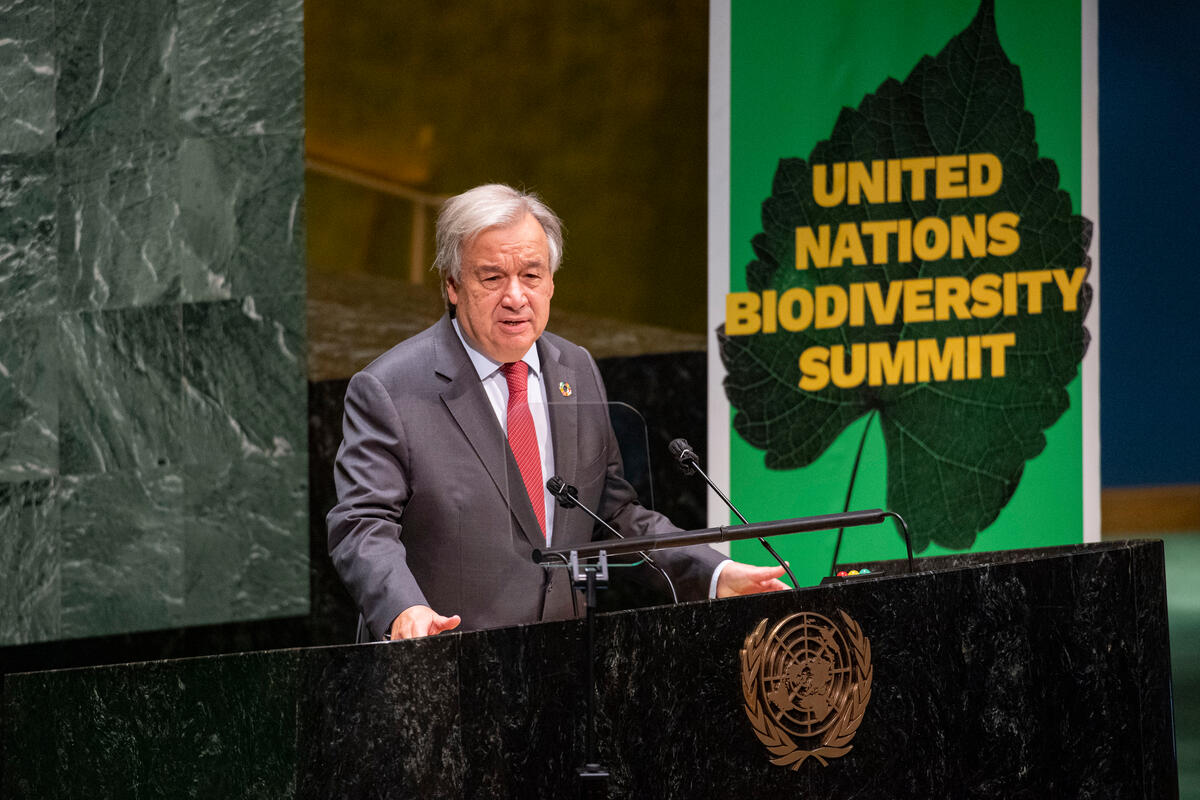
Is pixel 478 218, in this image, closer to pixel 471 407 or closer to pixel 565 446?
pixel 471 407

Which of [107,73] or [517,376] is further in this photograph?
[107,73]

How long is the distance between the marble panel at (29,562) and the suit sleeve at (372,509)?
2.34 metres

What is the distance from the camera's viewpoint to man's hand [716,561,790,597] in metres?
2.49

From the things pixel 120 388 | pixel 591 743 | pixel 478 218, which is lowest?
pixel 591 743

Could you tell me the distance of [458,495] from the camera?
264 centimetres

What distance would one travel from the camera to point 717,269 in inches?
192

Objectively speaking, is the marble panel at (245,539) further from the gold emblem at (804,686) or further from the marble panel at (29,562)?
the gold emblem at (804,686)

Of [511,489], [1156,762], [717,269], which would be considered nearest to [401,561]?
[511,489]

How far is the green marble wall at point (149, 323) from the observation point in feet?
15.4

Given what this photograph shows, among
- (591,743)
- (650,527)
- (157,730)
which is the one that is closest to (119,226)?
(650,527)

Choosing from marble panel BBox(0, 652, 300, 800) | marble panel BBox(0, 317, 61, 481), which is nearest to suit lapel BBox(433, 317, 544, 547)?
marble panel BBox(0, 652, 300, 800)

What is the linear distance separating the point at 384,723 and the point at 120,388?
10.2 ft

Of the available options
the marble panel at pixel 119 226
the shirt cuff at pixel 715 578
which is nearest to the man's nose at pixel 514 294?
the shirt cuff at pixel 715 578

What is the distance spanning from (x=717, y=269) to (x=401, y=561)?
2610 mm
